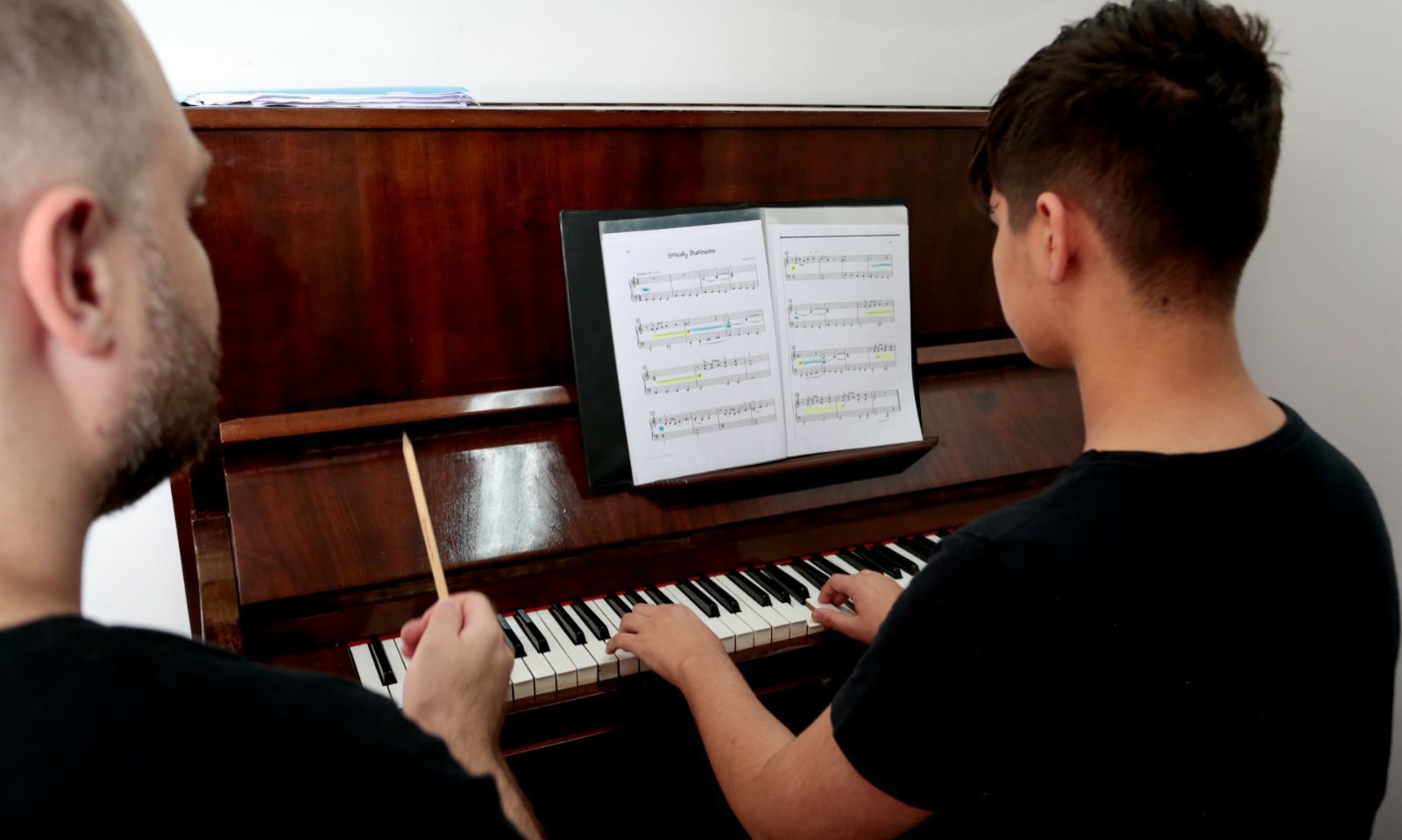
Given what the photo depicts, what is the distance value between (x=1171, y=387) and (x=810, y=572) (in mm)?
816

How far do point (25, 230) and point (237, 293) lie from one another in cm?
94

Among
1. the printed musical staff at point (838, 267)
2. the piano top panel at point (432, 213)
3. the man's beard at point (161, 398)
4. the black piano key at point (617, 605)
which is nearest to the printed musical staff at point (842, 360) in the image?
the printed musical staff at point (838, 267)

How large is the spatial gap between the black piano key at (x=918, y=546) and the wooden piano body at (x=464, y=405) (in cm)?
3

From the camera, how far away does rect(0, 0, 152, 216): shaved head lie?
24.0 inches

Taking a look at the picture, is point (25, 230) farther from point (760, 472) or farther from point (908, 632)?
point (760, 472)

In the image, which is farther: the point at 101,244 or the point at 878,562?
the point at 878,562

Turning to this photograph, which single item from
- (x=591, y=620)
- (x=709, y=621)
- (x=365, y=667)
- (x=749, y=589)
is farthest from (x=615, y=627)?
(x=365, y=667)

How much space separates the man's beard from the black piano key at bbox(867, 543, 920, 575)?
4.07 feet

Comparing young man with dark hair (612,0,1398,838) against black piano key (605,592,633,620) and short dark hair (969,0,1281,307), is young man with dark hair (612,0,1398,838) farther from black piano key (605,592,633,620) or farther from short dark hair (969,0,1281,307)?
black piano key (605,592,633,620)

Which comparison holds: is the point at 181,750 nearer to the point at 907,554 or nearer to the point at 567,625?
the point at 567,625

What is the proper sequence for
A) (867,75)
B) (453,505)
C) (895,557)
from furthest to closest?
(867,75)
(895,557)
(453,505)

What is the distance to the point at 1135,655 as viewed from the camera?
0.90 metres

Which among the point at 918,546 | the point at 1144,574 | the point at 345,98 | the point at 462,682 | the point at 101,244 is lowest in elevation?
the point at 918,546

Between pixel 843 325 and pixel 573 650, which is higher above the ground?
pixel 843 325
